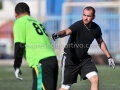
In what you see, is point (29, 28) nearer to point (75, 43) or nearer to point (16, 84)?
point (75, 43)

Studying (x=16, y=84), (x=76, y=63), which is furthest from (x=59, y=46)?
(x=76, y=63)

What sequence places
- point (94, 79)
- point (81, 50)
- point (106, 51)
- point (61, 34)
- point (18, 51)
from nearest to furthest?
point (18, 51) < point (61, 34) < point (94, 79) < point (81, 50) < point (106, 51)

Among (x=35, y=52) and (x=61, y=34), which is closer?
(x=35, y=52)

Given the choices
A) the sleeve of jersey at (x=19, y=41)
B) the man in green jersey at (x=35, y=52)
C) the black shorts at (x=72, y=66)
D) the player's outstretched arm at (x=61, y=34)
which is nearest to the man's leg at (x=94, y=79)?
the black shorts at (x=72, y=66)

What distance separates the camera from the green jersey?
683 cm

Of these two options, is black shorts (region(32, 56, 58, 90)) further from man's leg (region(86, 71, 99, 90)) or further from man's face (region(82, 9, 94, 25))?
man's face (region(82, 9, 94, 25))

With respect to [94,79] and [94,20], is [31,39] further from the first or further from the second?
[94,20]

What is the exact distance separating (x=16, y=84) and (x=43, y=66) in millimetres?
5579

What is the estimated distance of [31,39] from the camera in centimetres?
691

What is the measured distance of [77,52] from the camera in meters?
9.11

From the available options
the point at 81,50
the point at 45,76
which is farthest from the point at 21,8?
the point at 81,50

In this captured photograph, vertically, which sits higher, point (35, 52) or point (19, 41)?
point (19, 41)

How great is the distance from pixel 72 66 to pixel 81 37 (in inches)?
22.5

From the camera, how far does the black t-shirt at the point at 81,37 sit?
8.90m
